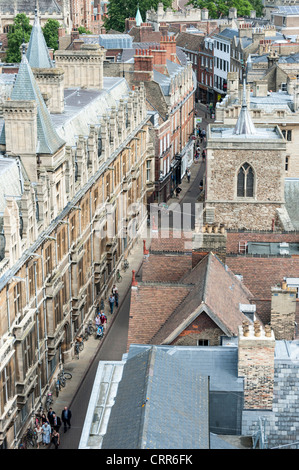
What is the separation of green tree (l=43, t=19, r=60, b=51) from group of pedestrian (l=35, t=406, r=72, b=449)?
3725 inches

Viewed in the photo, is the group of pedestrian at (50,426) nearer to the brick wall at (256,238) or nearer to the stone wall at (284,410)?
the brick wall at (256,238)

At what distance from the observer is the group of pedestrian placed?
40.0 metres

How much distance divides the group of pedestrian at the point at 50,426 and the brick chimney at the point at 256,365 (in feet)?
49.8

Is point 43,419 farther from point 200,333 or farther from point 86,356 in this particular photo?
point 200,333

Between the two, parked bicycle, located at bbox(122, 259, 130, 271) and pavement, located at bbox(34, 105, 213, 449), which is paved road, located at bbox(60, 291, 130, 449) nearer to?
pavement, located at bbox(34, 105, 213, 449)

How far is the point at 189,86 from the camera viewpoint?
9800cm

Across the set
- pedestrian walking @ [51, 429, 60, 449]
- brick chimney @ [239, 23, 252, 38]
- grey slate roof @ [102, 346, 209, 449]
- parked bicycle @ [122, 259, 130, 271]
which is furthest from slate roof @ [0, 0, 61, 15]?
grey slate roof @ [102, 346, 209, 449]

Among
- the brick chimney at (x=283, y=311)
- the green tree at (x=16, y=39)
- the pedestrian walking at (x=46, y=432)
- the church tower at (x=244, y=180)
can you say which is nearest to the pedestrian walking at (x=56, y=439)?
the pedestrian walking at (x=46, y=432)

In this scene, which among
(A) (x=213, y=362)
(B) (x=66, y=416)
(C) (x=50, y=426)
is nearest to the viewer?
(A) (x=213, y=362)

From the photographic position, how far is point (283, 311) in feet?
108

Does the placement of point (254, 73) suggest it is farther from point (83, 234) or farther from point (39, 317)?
point (39, 317)

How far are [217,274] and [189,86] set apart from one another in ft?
210

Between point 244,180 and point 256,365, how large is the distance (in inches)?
972

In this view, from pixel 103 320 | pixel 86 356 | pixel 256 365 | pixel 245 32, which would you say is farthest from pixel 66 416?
pixel 245 32
